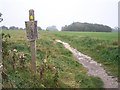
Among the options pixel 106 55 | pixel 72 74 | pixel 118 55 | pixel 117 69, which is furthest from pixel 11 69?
pixel 106 55

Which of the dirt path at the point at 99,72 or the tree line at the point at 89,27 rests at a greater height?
the tree line at the point at 89,27

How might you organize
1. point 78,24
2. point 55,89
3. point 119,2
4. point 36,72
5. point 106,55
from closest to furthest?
1. point 55,89
2. point 36,72
3. point 106,55
4. point 119,2
5. point 78,24

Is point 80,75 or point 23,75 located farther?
point 80,75

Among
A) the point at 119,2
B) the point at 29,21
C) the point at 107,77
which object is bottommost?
the point at 107,77

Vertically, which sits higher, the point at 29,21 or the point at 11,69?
the point at 29,21

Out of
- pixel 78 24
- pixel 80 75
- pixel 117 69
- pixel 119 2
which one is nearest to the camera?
pixel 80 75

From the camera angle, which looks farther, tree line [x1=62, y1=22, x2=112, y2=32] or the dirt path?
tree line [x1=62, y1=22, x2=112, y2=32]

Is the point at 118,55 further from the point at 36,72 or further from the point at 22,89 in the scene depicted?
the point at 22,89

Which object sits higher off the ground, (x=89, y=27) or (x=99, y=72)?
(x=89, y=27)

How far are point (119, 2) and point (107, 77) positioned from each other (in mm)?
10651

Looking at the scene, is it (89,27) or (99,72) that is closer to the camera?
(99,72)

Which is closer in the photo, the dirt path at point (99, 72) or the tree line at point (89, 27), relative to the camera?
the dirt path at point (99, 72)

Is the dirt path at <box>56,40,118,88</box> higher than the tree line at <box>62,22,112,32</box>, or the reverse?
the tree line at <box>62,22,112,32</box>

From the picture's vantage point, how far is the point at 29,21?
38.7 feet
